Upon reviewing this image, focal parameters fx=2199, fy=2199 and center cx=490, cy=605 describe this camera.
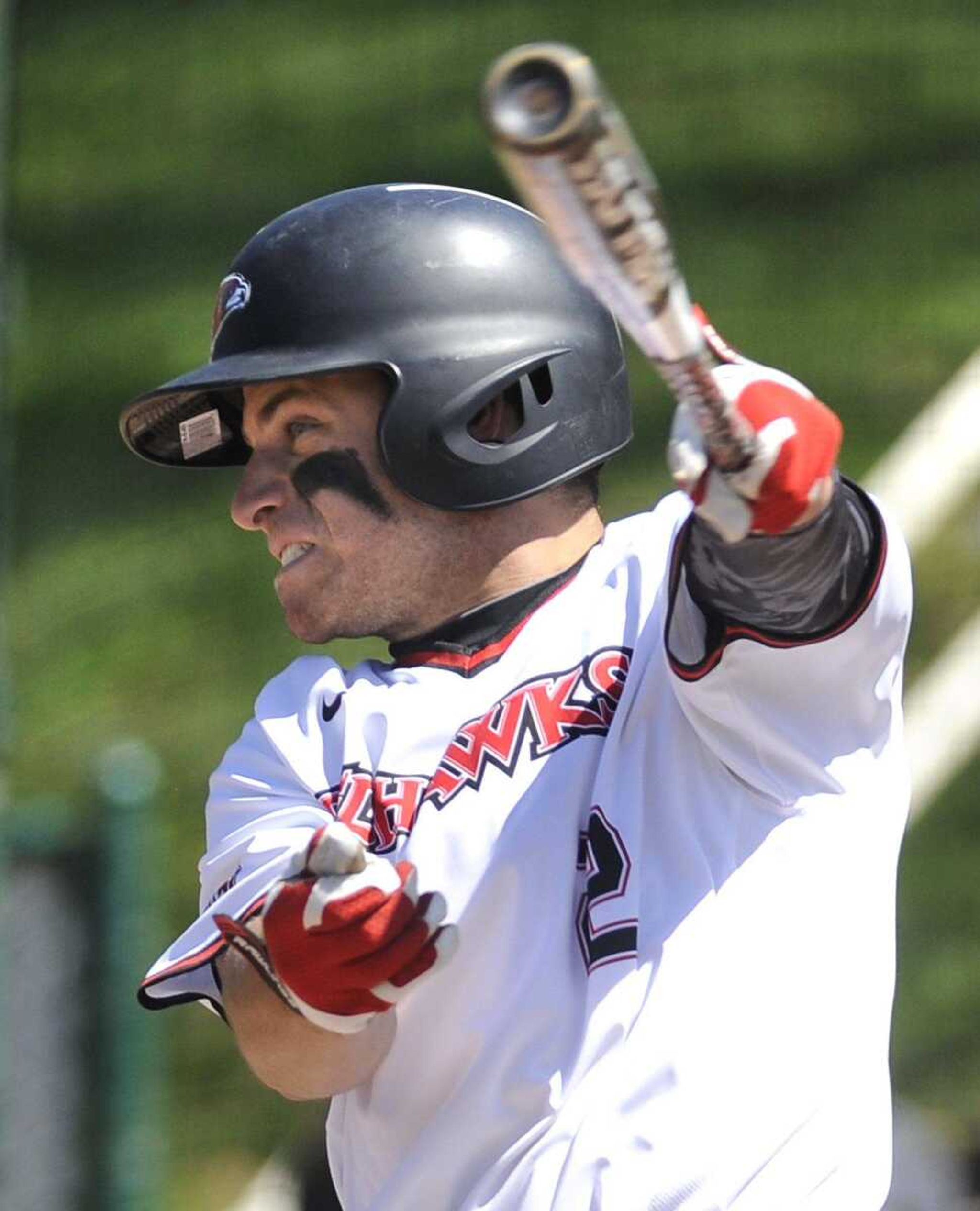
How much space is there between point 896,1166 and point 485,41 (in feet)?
14.0

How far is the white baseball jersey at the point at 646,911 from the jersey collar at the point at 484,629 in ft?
0.26

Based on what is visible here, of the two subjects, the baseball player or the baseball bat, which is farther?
the baseball player

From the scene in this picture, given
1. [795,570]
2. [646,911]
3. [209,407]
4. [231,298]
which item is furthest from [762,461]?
[209,407]

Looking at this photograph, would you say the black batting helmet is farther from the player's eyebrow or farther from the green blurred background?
the green blurred background

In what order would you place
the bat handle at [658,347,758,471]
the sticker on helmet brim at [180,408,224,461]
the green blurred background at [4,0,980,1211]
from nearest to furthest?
the bat handle at [658,347,758,471], the sticker on helmet brim at [180,408,224,461], the green blurred background at [4,0,980,1211]

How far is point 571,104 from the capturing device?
1.64 meters

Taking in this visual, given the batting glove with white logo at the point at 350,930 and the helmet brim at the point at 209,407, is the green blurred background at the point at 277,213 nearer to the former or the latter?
the helmet brim at the point at 209,407

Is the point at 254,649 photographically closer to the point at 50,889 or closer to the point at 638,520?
the point at 50,889

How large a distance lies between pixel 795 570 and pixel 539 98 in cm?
60

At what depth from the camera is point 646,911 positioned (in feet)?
7.69

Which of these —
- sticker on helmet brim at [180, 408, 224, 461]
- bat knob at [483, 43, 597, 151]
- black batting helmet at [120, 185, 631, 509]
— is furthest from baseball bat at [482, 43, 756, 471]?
sticker on helmet brim at [180, 408, 224, 461]

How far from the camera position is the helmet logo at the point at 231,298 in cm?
279

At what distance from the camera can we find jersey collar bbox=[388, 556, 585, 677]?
104 inches

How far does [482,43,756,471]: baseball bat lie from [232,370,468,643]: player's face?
80 centimetres
